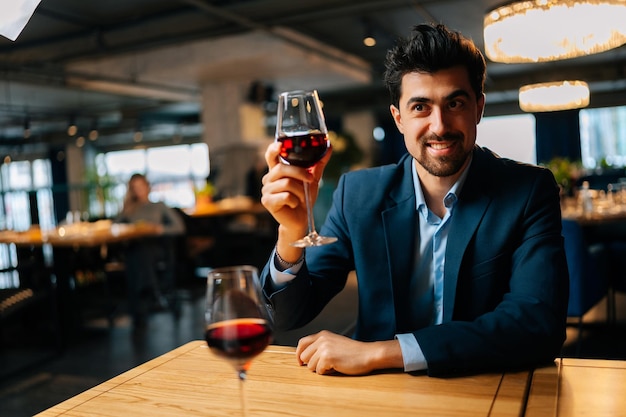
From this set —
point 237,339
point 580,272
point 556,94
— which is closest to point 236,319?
point 237,339

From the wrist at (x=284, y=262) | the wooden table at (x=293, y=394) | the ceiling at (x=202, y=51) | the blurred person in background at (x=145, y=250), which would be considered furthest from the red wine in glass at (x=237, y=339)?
the ceiling at (x=202, y=51)

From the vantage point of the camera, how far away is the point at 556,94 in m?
7.90

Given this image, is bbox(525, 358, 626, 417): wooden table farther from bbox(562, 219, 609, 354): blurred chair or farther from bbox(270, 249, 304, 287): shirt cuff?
bbox(562, 219, 609, 354): blurred chair

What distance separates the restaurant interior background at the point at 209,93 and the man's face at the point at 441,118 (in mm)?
2031

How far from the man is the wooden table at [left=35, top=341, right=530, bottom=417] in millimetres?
132

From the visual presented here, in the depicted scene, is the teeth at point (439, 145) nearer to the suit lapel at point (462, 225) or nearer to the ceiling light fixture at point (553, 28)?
the suit lapel at point (462, 225)

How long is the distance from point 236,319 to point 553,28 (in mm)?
3556

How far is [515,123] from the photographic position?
18.0 m

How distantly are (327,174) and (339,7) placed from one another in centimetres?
741

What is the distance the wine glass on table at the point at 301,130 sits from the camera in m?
1.23

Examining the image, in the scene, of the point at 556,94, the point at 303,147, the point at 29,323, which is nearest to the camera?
the point at 303,147

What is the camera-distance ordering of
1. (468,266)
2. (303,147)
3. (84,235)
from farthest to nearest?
(84,235), (468,266), (303,147)

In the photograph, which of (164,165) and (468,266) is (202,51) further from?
(164,165)

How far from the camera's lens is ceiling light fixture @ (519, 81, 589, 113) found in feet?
25.5
